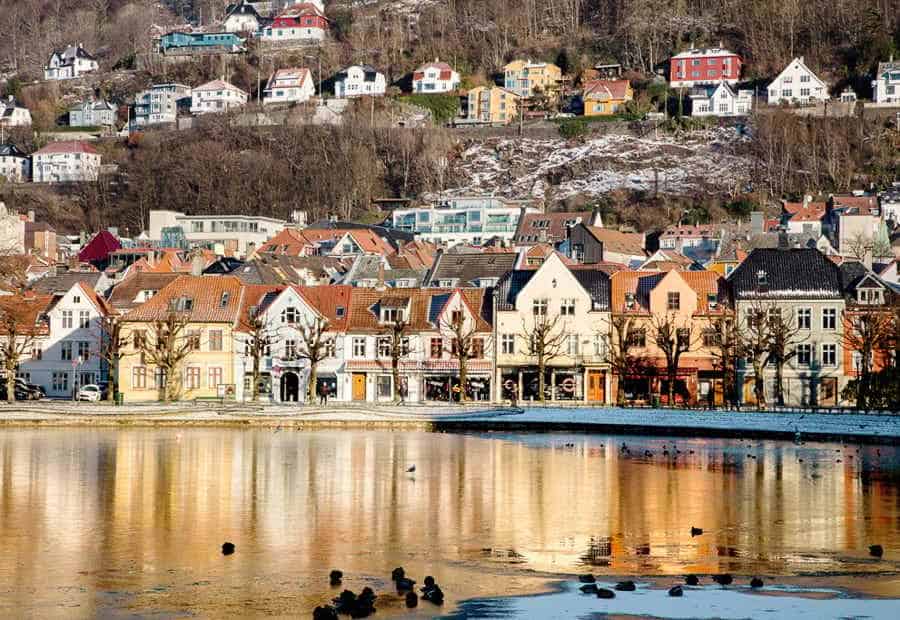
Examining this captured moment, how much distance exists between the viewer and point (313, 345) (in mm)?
67375

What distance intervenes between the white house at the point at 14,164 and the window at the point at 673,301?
124 m

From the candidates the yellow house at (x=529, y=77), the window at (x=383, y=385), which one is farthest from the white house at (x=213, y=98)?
the window at (x=383, y=385)

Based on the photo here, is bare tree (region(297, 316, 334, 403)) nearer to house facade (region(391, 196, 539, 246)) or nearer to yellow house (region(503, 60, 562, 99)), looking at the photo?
house facade (region(391, 196, 539, 246))

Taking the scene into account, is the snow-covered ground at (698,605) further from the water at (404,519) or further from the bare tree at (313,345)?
the bare tree at (313,345)

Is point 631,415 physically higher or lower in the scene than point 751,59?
lower

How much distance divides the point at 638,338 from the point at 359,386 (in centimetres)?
1221

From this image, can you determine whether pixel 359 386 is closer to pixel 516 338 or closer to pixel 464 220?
pixel 516 338

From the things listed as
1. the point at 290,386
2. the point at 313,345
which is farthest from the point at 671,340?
the point at 290,386

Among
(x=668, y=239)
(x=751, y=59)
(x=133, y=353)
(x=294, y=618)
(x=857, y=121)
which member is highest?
(x=751, y=59)

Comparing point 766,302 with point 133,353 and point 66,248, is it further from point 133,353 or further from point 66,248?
point 66,248

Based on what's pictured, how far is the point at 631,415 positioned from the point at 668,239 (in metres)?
65.3

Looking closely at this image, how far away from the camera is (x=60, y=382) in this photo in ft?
244

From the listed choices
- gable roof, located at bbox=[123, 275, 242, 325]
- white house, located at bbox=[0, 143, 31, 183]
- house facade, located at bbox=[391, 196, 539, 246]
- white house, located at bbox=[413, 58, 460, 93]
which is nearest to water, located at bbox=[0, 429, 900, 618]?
gable roof, located at bbox=[123, 275, 242, 325]

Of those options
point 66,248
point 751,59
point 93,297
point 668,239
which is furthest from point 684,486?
point 751,59
